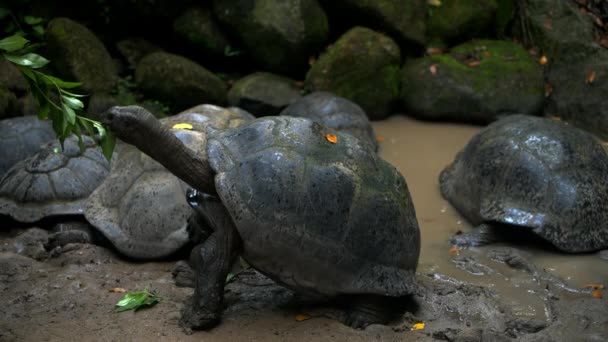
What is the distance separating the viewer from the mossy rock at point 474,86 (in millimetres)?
8656

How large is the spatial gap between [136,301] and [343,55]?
5.09 meters

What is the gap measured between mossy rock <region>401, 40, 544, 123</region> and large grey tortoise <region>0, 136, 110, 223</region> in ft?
14.0

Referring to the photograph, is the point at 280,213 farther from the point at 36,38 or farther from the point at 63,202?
the point at 36,38

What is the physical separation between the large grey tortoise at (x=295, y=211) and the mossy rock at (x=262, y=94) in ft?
13.3

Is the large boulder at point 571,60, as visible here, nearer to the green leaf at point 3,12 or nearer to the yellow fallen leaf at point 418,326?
the yellow fallen leaf at point 418,326

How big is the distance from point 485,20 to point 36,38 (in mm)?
5767

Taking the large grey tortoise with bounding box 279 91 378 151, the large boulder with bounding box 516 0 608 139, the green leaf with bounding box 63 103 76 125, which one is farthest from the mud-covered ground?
the large boulder with bounding box 516 0 608 139

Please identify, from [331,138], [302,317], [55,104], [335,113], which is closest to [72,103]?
[55,104]

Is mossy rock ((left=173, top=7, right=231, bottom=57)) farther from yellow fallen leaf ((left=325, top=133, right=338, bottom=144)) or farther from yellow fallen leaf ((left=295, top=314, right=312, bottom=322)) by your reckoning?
yellow fallen leaf ((left=295, top=314, right=312, bottom=322))

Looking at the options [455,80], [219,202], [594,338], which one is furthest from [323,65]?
[594,338]

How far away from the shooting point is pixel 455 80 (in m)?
8.77

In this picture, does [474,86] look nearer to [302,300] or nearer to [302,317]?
[302,300]

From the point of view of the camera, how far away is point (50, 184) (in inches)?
236

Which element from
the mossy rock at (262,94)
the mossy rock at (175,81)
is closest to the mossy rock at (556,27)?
the mossy rock at (262,94)
